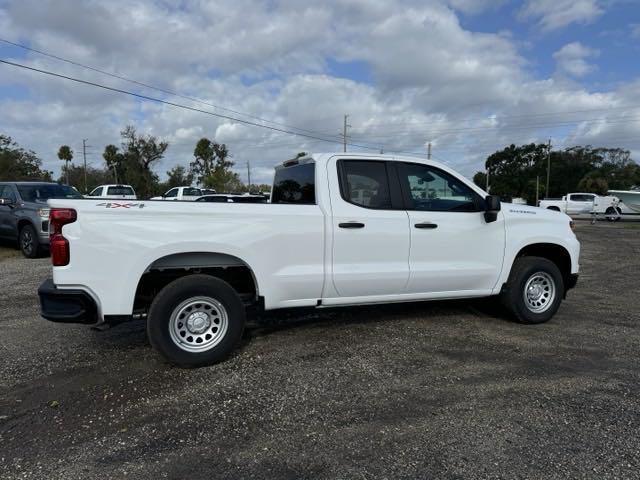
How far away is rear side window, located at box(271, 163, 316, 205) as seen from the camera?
15.9 ft

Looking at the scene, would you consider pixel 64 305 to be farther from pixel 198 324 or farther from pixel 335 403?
pixel 335 403

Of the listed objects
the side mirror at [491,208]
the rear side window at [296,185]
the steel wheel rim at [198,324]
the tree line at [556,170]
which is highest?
the tree line at [556,170]

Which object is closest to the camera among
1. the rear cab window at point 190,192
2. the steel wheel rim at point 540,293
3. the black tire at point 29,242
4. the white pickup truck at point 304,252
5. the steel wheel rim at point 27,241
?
the white pickup truck at point 304,252

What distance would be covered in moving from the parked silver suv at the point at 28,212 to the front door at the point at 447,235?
28.6 feet

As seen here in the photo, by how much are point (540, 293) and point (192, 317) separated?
159 inches

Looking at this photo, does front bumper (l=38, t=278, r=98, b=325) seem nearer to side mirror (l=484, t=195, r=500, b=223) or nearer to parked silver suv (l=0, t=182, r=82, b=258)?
side mirror (l=484, t=195, r=500, b=223)

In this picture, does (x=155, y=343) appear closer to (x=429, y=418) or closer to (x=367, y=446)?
(x=367, y=446)

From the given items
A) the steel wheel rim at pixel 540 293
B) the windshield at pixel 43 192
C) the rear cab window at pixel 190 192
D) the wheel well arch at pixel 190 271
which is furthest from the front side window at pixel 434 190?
the rear cab window at pixel 190 192

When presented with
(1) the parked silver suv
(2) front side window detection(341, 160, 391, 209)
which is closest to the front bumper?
(2) front side window detection(341, 160, 391, 209)

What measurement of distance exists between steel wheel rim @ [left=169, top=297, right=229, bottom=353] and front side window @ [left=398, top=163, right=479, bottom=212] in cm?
219

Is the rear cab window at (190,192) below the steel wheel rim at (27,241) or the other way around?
the other way around

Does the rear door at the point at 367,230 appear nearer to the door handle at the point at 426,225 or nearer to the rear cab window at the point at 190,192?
the door handle at the point at 426,225

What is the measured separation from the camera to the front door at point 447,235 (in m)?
4.90

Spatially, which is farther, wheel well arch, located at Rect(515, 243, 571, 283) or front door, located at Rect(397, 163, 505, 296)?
wheel well arch, located at Rect(515, 243, 571, 283)
